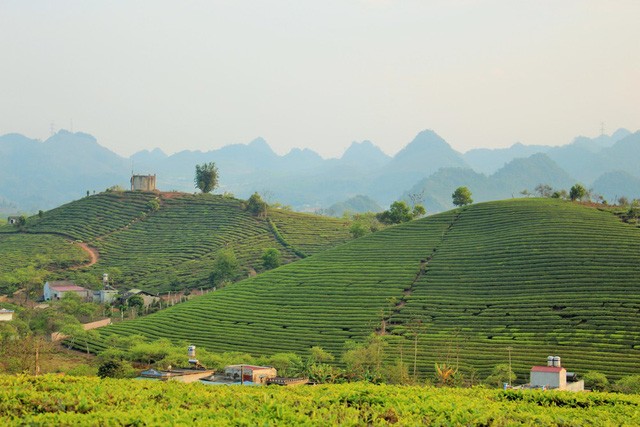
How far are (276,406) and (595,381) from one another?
1400 inches

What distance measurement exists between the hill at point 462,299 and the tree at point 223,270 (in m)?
6.59

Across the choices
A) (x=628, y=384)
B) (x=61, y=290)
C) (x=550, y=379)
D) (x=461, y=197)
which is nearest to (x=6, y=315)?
(x=61, y=290)

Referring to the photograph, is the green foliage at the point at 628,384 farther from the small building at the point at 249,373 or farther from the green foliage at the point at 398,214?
the green foliage at the point at 398,214

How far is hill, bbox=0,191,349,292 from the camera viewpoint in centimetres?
10225

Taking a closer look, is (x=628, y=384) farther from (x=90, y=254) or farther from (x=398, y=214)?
(x=90, y=254)

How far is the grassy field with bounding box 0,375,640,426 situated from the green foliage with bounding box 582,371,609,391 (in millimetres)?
25457

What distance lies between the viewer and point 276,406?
2189 centimetres

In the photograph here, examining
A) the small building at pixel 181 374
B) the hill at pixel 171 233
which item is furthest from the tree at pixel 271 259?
the small building at pixel 181 374

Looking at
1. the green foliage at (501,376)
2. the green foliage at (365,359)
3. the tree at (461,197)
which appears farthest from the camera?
the tree at (461,197)

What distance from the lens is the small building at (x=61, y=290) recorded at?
9156 cm

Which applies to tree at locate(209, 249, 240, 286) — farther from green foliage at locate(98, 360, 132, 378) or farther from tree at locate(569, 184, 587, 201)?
green foliage at locate(98, 360, 132, 378)

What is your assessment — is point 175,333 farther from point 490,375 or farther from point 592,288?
point 592,288

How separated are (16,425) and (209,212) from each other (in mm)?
107108

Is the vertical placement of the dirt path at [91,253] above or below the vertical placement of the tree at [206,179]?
below
